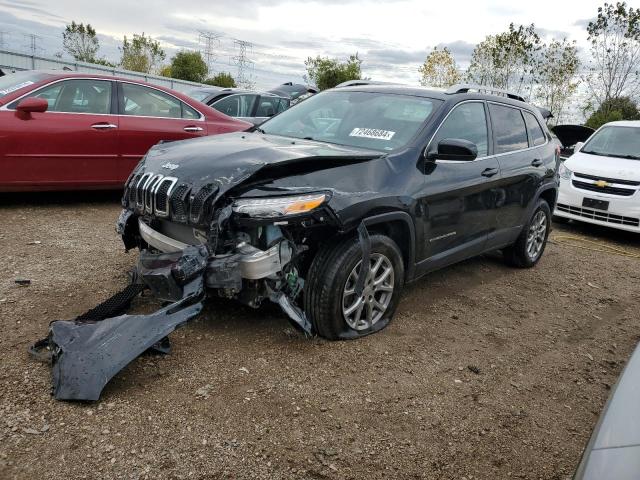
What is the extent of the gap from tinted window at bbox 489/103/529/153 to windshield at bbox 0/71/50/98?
4898mm

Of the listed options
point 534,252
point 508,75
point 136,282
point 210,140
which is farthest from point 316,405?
point 508,75

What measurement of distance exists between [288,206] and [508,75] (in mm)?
25751

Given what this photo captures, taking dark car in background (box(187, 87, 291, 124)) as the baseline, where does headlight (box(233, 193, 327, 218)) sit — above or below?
below

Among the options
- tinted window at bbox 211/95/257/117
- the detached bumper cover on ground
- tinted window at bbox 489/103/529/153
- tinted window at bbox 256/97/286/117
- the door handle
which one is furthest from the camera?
tinted window at bbox 256/97/286/117

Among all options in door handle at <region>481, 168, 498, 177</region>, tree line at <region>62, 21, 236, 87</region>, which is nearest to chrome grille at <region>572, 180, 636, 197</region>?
door handle at <region>481, 168, 498, 177</region>

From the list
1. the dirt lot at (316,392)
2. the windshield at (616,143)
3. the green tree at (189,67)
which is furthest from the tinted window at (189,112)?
the green tree at (189,67)

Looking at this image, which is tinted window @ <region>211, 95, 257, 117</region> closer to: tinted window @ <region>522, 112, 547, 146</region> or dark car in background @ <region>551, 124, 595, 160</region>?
tinted window @ <region>522, 112, 547, 146</region>

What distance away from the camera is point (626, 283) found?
6.13 m

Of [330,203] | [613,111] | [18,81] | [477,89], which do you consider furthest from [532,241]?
[613,111]

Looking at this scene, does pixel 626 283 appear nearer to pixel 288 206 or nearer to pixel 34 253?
pixel 288 206

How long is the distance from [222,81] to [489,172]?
36555mm

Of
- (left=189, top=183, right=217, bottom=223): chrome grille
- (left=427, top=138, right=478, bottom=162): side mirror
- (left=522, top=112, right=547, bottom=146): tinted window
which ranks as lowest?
(left=189, top=183, right=217, bottom=223): chrome grille

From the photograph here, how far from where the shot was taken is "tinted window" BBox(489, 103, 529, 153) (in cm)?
513

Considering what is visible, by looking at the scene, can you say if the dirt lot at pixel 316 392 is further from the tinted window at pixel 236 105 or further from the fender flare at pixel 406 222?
the tinted window at pixel 236 105
